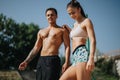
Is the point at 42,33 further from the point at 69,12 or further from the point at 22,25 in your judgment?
the point at 22,25

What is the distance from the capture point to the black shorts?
552 centimetres

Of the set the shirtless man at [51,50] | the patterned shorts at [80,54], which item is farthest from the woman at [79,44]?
the shirtless man at [51,50]

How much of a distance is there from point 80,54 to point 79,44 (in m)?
0.15

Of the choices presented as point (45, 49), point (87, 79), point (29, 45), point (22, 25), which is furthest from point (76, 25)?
point (22, 25)

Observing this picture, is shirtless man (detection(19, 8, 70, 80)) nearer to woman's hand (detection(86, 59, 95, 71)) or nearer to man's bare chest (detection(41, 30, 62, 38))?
man's bare chest (detection(41, 30, 62, 38))

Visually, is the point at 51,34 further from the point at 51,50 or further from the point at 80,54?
the point at 80,54

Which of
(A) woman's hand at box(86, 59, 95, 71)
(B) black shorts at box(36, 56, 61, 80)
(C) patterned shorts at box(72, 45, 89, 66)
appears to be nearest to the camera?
(A) woman's hand at box(86, 59, 95, 71)

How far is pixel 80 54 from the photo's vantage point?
452 cm

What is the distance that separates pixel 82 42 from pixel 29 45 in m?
36.3

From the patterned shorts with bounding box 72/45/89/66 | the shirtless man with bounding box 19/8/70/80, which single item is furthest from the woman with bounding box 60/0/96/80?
the shirtless man with bounding box 19/8/70/80

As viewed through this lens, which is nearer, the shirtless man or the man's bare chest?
the shirtless man

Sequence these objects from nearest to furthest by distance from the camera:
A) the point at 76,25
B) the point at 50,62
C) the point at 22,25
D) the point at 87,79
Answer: the point at 87,79 → the point at 76,25 → the point at 50,62 → the point at 22,25

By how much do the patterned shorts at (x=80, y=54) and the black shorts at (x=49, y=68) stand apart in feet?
3.38

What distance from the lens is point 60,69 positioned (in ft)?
18.6
